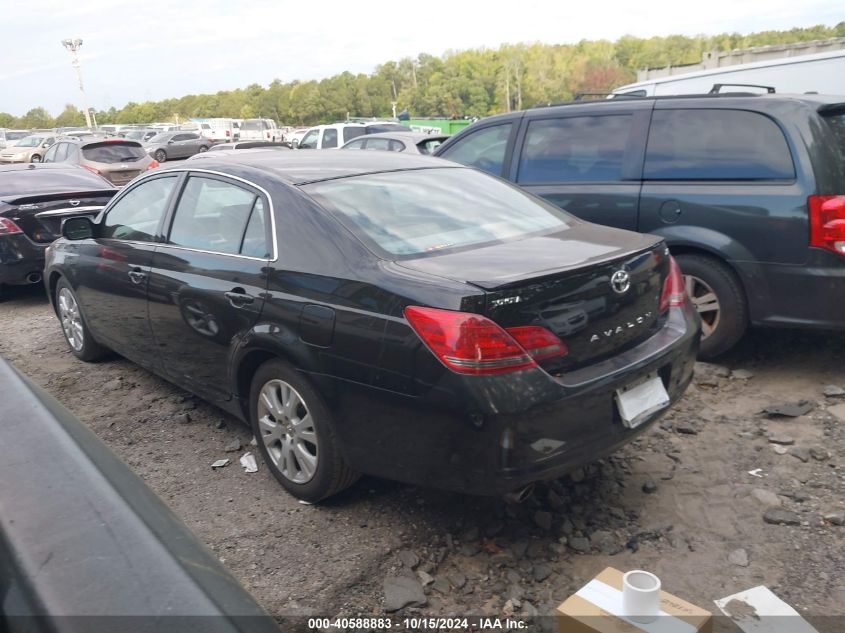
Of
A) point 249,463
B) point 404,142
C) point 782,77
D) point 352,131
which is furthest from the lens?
point 352,131

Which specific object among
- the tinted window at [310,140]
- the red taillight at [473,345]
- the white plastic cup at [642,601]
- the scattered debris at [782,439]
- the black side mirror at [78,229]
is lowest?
the scattered debris at [782,439]

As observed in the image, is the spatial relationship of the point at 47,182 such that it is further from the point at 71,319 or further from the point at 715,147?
the point at 715,147

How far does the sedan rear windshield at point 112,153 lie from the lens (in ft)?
53.4

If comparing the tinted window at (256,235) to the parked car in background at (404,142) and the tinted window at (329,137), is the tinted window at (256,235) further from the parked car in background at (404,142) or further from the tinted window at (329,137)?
the tinted window at (329,137)

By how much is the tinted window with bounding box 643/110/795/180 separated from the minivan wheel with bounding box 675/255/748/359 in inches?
22.8

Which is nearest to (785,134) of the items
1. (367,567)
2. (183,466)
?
(367,567)

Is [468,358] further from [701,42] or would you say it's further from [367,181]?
[701,42]

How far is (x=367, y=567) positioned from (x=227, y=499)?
94 centimetres

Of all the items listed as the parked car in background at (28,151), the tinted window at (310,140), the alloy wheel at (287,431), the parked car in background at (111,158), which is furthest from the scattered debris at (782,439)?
the parked car in background at (28,151)

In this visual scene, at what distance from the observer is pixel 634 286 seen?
3.16 m

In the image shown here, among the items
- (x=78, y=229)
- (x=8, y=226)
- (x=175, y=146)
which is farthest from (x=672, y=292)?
(x=175, y=146)

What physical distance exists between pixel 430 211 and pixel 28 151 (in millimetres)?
30586

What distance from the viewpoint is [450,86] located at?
101m

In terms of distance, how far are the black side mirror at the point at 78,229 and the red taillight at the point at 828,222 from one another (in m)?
4.63
